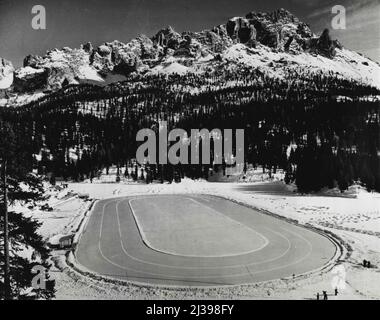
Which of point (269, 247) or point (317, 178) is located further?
point (317, 178)

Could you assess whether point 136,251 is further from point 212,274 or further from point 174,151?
point 174,151

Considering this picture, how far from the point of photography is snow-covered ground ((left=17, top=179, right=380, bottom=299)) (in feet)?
89.4

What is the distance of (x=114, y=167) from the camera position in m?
A: 147

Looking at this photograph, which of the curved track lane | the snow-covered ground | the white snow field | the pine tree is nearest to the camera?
the pine tree

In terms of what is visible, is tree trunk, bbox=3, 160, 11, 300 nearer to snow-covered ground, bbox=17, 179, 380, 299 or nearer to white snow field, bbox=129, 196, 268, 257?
snow-covered ground, bbox=17, 179, 380, 299

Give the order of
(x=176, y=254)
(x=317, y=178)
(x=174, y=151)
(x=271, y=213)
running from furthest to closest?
(x=174, y=151) → (x=317, y=178) → (x=271, y=213) → (x=176, y=254)

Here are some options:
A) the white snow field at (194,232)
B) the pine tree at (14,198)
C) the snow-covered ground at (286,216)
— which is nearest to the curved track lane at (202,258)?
the white snow field at (194,232)

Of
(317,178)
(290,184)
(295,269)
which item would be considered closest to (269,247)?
(295,269)

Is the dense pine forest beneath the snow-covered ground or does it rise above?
above

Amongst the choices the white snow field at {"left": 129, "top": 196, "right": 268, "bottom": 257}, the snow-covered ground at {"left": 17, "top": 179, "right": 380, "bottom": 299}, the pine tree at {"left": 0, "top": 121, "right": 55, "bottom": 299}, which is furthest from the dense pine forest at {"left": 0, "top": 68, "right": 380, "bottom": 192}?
the pine tree at {"left": 0, "top": 121, "right": 55, "bottom": 299}

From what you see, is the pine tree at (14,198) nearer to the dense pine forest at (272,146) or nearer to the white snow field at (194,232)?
the white snow field at (194,232)

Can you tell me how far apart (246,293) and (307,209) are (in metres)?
38.2

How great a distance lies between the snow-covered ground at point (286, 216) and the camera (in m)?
27.3

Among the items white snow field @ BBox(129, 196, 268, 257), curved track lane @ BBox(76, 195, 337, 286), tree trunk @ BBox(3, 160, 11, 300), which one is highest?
tree trunk @ BBox(3, 160, 11, 300)
